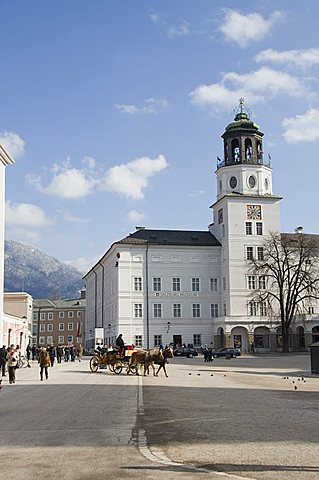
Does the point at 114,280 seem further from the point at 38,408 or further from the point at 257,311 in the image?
the point at 38,408

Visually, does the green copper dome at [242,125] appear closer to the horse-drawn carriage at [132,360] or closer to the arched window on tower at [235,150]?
the arched window on tower at [235,150]

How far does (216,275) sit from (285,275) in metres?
10.5

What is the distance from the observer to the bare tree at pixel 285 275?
7794cm

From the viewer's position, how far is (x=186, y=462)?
9211 millimetres

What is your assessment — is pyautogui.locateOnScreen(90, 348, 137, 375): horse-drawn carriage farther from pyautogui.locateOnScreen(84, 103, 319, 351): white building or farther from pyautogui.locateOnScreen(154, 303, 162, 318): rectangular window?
pyautogui.locateOnScreen(154, 303, 162, 318): rectangular window

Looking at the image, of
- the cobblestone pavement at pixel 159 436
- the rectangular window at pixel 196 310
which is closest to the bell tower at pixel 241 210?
the rectangular window at pixel 196 310

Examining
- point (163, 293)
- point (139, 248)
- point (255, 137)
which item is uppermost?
point (255, 137)

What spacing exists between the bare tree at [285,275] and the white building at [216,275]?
1.54 metres

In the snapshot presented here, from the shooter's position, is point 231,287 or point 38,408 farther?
point 231,287

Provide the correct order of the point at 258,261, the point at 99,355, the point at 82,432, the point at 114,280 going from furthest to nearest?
the point at 114,280
the point at 258,261
the point at 99,355
the point at 82,432

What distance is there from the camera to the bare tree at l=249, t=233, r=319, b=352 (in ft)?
256

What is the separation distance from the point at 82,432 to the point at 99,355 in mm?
24949

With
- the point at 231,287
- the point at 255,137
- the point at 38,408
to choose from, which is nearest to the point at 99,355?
the point at 38,408

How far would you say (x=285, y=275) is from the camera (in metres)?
83.0
